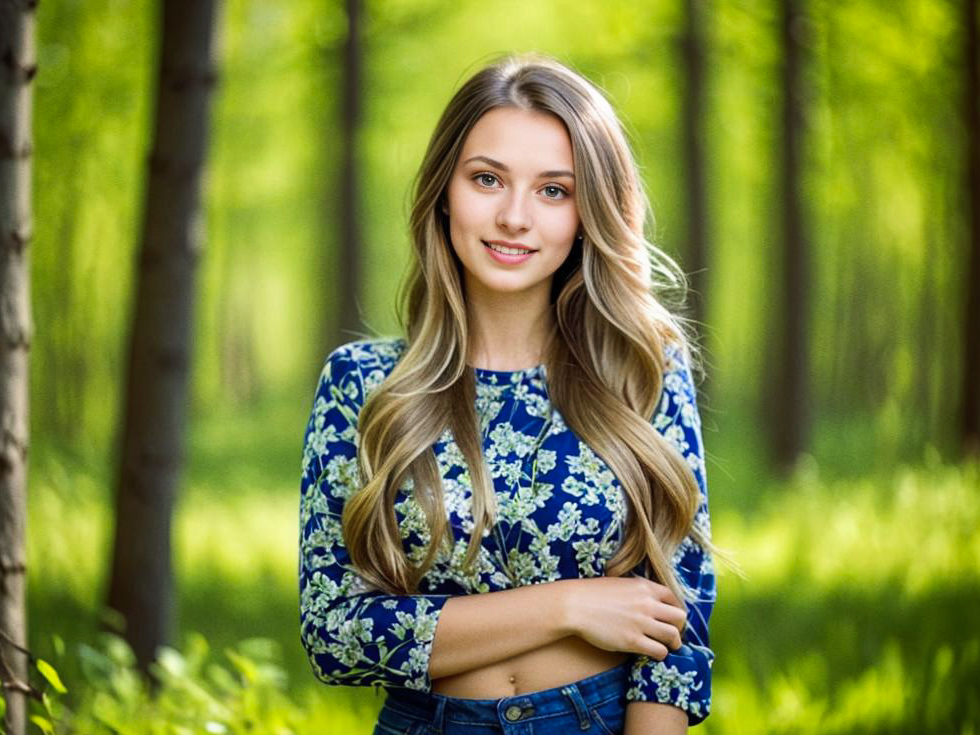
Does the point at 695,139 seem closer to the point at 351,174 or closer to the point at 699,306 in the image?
the point at 699,306

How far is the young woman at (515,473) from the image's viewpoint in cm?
231

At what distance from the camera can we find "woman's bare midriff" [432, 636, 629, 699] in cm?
234

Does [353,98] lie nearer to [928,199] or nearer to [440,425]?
[928,199]

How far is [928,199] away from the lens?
36.9 feet

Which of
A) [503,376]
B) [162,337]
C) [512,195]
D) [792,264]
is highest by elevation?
[792,264]

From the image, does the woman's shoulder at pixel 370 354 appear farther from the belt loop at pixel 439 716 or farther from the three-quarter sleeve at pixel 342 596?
the belt loop at pixel 439 716

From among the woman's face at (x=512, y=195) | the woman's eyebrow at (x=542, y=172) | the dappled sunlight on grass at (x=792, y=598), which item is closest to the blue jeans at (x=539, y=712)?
the woman's face at (x=512, y=195)

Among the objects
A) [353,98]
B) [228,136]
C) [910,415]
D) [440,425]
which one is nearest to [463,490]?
[440,425]

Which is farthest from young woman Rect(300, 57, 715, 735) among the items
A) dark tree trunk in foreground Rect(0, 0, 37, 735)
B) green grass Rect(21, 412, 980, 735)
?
dark tree trunk in foreground Rect(0, 0, 37, 735)

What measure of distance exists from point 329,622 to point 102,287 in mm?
12009

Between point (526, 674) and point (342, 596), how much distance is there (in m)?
0.40

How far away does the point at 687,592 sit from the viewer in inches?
95.3

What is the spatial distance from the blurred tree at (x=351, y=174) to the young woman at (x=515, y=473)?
8551 mm

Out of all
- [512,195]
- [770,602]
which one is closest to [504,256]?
[512,195]
